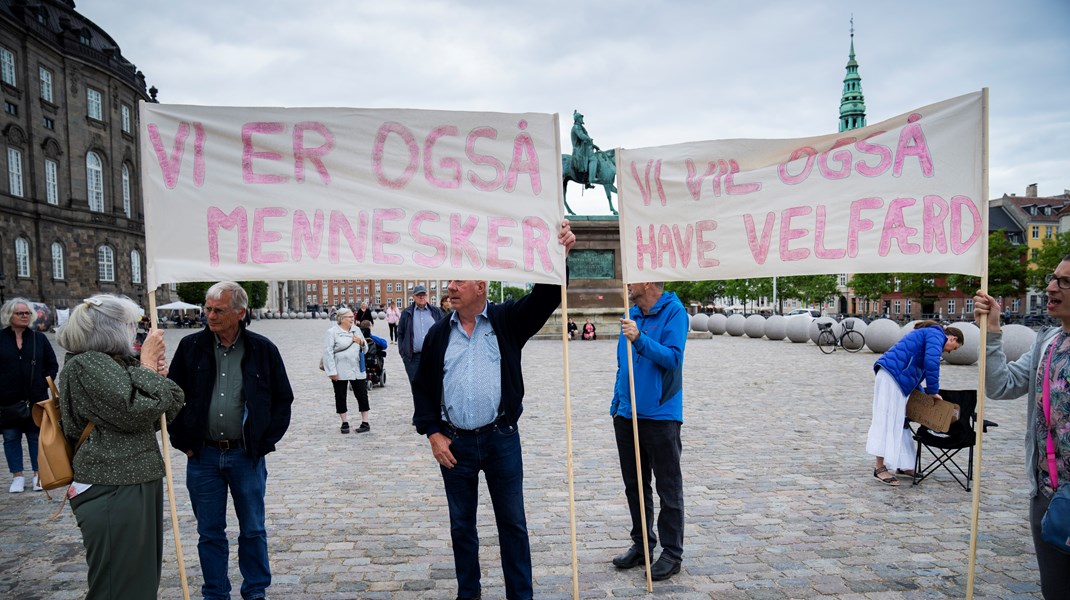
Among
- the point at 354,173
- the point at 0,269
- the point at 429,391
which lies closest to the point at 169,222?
the point at 354,173

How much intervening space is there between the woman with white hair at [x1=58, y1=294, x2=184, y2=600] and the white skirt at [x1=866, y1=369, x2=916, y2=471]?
640 centimetres

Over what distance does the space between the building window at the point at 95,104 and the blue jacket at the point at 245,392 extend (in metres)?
62.1

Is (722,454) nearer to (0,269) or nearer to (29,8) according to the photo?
(0,269)

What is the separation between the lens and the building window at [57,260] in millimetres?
48875

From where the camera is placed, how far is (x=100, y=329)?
3.24m

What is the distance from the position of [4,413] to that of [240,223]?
449 cm

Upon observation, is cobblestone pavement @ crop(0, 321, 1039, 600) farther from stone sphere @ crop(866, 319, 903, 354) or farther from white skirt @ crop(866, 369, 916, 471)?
stone sphere @ crop(866, 319, 903, 354)

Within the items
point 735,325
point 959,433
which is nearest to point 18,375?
point 959,433

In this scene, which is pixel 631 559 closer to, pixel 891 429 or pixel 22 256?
pixel 891 429

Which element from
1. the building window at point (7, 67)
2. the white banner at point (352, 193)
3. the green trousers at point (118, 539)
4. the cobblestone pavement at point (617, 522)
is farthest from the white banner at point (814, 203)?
the building window at point (7, 67)

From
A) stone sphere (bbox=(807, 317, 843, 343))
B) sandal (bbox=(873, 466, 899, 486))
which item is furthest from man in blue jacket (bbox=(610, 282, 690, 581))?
stone sphere (bbox=(807, 317, 843, 343))

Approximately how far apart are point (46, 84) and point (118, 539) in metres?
59.8

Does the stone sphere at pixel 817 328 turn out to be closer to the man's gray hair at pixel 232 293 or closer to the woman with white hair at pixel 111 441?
the man's gray hair at pixel 232 293

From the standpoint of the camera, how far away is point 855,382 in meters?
14.0
